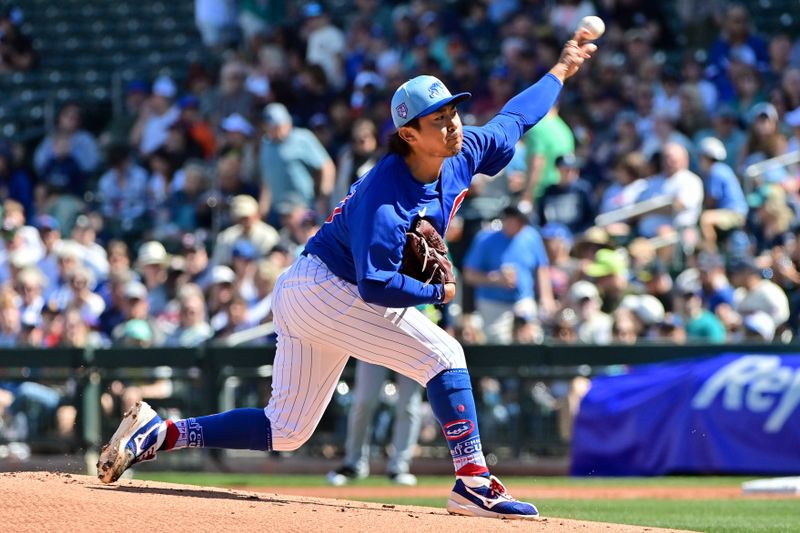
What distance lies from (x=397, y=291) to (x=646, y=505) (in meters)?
3.55

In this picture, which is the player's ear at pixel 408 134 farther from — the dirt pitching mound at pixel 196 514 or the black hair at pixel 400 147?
the dirt pitching mound at pixel 196 514

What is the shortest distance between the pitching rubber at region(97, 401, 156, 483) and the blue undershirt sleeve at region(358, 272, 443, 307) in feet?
4.37

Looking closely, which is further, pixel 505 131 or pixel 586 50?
pixel 586 50

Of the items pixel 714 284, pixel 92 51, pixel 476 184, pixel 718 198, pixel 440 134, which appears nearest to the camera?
pixel 440 134

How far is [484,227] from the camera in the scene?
1377cm

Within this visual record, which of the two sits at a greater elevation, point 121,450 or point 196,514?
point 121,450

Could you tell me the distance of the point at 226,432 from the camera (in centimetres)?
670

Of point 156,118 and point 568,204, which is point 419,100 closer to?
point 568,204

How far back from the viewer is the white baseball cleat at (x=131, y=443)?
22.0 ft

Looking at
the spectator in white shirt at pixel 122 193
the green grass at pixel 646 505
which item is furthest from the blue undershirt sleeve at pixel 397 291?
the spectator in white shirt at pixel 122 193

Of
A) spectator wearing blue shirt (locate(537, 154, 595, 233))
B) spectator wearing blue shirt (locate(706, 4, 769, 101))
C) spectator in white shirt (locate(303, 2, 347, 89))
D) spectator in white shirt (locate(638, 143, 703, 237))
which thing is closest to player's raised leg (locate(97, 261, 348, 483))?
spectator in white shirt (locate(638, 143, 703, 237))

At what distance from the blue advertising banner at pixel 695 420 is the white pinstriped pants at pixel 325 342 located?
5021mm

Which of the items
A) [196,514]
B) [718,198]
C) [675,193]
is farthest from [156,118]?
[196,514]

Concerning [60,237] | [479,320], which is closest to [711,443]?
[479,320]
